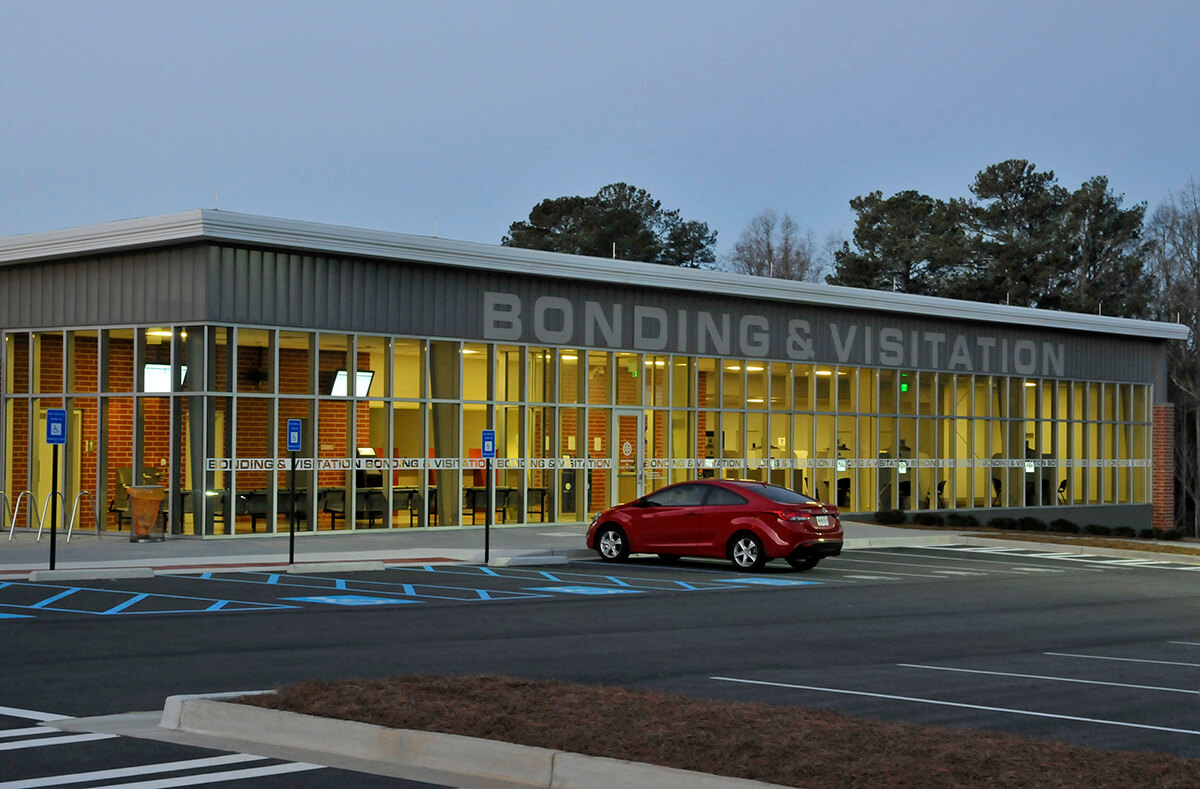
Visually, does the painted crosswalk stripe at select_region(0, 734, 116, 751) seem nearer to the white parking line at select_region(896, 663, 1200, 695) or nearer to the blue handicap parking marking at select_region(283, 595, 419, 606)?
the white parking line at select_region(896, 663, 1200, 695)

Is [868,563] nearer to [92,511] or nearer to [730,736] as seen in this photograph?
[92,511]

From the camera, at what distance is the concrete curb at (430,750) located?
7.56 meters

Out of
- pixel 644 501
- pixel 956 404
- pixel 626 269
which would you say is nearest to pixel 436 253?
pixel 626 269

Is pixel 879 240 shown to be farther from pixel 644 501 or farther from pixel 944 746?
pixel 944 746

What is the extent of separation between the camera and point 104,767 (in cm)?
820

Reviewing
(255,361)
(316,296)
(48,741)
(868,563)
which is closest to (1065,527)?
(868,563)

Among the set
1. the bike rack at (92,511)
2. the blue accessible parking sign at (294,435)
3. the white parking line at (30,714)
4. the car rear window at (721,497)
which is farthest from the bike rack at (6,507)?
the white parking line at (30,714)

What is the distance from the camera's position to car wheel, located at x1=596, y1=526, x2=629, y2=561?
24413mm

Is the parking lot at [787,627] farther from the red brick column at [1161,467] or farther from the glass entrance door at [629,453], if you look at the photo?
the red brick column at [1161,467]

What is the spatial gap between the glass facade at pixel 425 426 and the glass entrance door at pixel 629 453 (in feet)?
0.15

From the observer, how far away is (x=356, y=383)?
98.0ft

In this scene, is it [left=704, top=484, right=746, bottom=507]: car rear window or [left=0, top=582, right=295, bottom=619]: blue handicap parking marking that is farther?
[left=704, top=484, right=746, bottom=507]: car rear window

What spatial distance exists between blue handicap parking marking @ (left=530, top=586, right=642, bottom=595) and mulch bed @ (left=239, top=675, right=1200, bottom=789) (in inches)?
359

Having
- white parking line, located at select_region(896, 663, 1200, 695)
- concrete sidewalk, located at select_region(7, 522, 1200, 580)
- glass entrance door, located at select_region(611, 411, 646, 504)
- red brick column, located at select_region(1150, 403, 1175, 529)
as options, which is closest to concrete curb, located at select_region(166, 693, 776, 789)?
white parking line, located at select_region(896, 663, 1200, 695)
